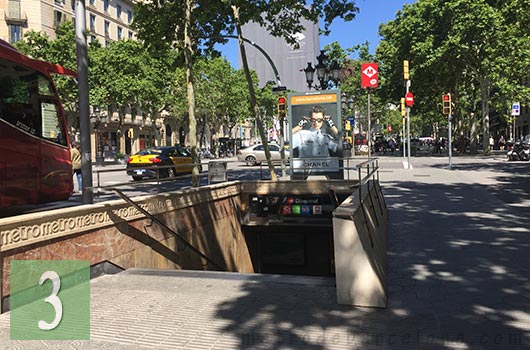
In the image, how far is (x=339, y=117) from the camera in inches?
532

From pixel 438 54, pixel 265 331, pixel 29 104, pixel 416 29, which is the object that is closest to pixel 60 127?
pixel 29 104

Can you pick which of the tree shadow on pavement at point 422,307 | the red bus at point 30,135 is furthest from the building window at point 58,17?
the tree shadow on pavement at point 422,307

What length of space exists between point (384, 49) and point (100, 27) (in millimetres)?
32393

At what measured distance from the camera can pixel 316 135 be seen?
13953 mm

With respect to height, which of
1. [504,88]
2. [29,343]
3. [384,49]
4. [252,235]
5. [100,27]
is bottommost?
[252,235]

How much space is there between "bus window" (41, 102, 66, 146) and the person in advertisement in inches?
273

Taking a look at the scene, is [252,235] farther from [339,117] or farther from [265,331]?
[265,331]

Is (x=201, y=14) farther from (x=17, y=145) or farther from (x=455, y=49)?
(x=455, y=49)

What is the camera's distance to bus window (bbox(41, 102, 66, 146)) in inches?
347

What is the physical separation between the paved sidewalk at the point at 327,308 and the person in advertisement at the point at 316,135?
6901 mm

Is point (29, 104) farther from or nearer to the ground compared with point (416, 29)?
nearer to the ground

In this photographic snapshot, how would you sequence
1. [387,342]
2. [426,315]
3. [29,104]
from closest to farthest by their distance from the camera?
1. [387,342]
2. [426,315]
3. [29,104]

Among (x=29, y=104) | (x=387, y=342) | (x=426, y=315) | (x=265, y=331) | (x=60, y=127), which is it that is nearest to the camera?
(x=387, y=342)

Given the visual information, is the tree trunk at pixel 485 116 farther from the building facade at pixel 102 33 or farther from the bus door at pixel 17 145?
the bus door at pixel 17 145
